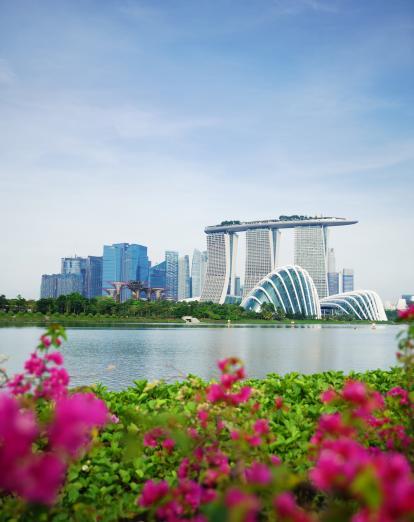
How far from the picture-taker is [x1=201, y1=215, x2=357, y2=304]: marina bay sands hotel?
144375 millimetres

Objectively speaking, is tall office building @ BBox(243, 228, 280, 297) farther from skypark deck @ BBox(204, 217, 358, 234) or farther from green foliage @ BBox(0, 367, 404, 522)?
green foliage @ BBox(0, 367, 404, 522)

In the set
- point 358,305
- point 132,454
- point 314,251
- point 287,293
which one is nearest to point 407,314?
point 132,454

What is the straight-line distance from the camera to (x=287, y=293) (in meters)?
108

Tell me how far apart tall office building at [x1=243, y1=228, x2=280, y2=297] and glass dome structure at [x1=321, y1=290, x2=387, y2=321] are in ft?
76.8

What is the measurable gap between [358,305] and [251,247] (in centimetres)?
3714

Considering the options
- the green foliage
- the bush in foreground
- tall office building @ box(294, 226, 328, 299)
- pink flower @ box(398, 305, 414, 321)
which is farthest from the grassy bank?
tall office building @ box(294, 226, 328, 299)

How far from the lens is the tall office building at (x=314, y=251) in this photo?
15125 centimetres

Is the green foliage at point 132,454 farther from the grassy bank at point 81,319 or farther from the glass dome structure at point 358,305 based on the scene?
the glass dome structure at point 358,305

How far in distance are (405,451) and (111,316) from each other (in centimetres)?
6678

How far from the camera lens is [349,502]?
325 centimetres

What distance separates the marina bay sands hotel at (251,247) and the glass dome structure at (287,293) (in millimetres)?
33218

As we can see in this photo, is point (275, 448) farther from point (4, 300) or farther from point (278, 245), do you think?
point (278, 245)

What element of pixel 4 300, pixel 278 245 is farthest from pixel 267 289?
pixel 4 300

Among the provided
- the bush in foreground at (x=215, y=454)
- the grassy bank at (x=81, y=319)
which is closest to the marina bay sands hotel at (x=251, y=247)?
the grassy bank at (x=81, y=319)
